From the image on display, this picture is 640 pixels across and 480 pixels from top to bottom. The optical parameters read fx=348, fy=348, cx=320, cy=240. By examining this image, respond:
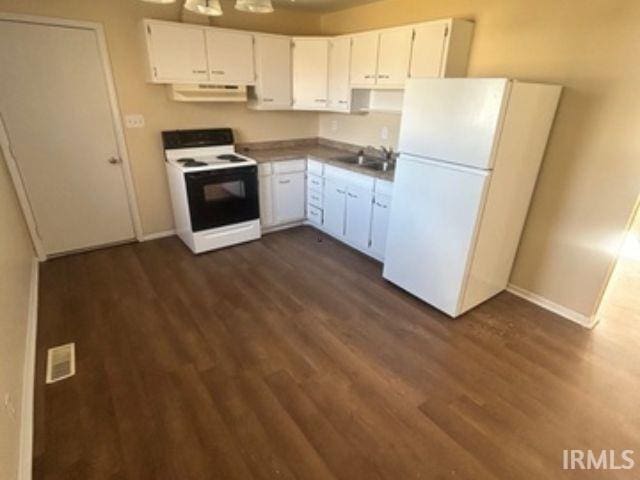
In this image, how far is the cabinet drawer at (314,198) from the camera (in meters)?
4.16

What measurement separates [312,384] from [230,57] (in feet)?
10.5

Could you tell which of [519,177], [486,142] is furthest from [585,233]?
[486,142]

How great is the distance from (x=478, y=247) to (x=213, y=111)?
10.3ft

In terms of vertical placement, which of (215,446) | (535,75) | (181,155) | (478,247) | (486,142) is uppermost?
(535,75)

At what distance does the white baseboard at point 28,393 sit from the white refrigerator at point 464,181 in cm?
260

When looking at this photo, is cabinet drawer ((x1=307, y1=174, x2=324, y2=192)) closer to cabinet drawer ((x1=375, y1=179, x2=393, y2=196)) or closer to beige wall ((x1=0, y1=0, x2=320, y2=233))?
beige wall ((x1=0, y1=0, x2=320, y2=233))

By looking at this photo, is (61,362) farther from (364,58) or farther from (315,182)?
(364,58)

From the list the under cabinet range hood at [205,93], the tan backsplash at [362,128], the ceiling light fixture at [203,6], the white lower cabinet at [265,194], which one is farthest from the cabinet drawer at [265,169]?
the ceiling light fixture at [203,6]

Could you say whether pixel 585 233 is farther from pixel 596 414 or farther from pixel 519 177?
pixel 596 414

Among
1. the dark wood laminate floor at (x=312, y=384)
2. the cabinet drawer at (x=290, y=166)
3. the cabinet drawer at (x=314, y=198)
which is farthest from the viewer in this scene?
the cabinet drawer at (x=314, y=198)

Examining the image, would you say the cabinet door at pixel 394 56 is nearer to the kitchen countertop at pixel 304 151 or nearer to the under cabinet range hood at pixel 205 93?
the kitchen countertop at pixel 304 151

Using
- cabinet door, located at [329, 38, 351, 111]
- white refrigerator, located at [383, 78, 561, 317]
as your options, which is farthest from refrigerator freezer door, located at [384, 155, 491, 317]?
cabinet door, located at [329, 38, 351, 111]

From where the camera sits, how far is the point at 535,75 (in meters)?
2.57

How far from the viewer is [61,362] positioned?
7.27 feet
